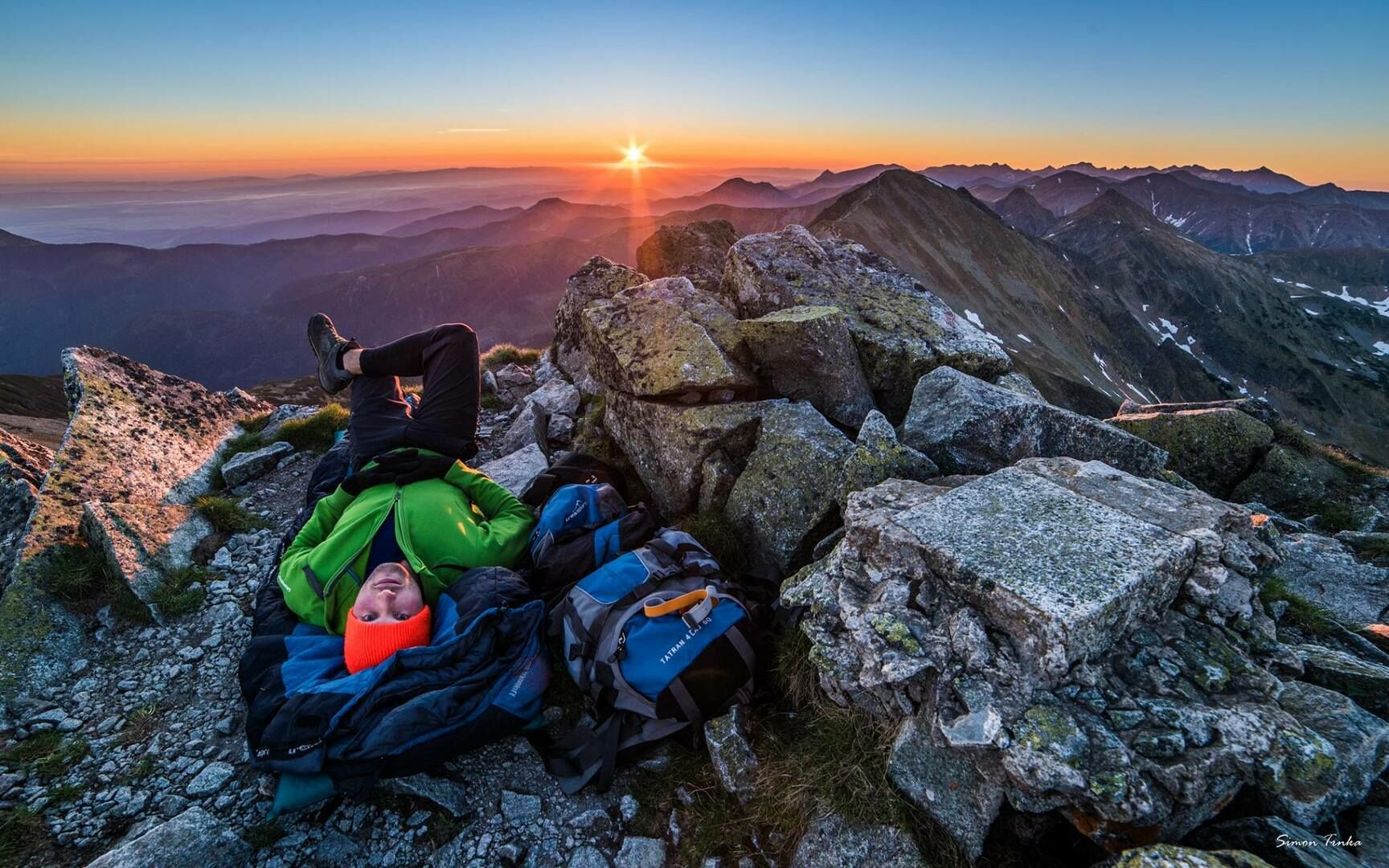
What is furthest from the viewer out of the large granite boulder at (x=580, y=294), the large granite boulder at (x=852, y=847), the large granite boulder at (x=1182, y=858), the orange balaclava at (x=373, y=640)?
the large granite boulder at (x=580, y=294)

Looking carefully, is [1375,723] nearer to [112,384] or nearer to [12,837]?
[12,837]

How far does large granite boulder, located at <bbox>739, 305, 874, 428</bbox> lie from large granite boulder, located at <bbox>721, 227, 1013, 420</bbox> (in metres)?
0.66

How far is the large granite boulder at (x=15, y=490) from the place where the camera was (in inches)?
327

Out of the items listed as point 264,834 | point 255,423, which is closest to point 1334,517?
point 264,834

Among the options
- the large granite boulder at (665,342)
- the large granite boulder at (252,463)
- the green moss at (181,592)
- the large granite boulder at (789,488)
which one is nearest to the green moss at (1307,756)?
the large granite boulder at (789,488)

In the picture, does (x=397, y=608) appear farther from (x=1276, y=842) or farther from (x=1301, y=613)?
(x=1301, y=613)

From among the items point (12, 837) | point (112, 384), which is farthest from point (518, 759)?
point (112, 384)

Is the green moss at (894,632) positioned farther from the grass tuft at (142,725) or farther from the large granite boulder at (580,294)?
the large granite boulder at (580,294)

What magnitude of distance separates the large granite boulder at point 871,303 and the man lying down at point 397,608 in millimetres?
6368

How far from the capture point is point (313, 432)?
12688 millimetres

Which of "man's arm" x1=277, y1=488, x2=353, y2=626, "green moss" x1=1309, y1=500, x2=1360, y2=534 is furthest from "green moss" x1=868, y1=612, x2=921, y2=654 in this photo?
"green moss" x1=1309, y1=500, x2=1360, y2=534

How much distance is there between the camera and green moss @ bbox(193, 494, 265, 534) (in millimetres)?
9789

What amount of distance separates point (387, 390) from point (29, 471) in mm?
6034

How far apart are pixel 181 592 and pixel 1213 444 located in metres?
→ 17.6
